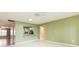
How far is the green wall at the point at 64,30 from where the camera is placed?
6.48m

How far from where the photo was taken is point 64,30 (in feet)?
24.7

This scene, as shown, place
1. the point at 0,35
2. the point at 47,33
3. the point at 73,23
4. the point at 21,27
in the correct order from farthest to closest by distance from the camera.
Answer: the point at 0,35 → the point at 47,33 → the point at 21,27 → the point at 73,23

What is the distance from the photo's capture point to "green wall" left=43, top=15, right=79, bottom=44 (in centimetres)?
648

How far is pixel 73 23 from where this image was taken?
6.68 m

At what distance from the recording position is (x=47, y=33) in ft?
32.6

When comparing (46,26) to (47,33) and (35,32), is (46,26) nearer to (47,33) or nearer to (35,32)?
(47,33)

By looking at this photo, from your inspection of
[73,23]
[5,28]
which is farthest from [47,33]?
[5,28]
